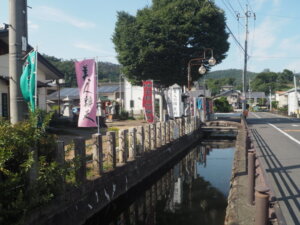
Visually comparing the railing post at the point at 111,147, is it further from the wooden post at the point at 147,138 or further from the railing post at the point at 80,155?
the wooden post at the point at 147,138

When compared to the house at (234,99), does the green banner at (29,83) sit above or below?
below

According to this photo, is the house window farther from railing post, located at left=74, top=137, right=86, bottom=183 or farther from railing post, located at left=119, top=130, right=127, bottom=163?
railing post, located at left=74, top=137, right=86, bottom=183

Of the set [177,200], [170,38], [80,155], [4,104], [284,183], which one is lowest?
[177,200]

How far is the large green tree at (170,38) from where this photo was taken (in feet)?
84.6

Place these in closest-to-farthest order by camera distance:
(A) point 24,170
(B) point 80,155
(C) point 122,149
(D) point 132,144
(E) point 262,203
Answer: (E) point 262,203
(A) point 24,170
(B) point 80,155
(C) point 122,149
(D) point 132,144

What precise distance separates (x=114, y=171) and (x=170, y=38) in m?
19.0

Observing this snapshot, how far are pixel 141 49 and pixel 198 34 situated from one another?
5.25 meters

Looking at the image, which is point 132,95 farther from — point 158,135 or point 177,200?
point 177,200

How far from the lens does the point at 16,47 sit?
5.22m

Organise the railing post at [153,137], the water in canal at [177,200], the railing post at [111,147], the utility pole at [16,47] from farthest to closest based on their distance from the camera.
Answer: the railing post at [153,137], the railing post at [111,147], the water in canal at [177,200], the utility pole at [16,47]

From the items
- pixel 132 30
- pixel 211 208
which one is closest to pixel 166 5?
pixel 132 30

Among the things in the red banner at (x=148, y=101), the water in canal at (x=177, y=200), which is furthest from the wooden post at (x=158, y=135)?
the water in canal at (x=177, y=200)

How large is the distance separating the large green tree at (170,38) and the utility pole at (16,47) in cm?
2053

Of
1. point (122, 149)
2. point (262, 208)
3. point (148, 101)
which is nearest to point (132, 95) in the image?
point (148, 101)
